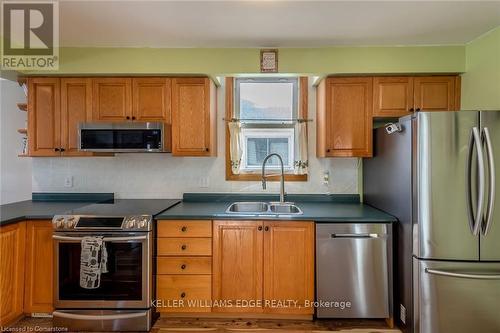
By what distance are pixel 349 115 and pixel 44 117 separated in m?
2.82

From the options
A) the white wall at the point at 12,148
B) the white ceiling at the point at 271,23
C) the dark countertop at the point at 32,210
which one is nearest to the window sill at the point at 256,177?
the white ceiling at the point at 271,23

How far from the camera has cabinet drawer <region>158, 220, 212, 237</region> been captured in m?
2.38

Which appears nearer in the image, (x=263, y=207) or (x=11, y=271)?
(x=11, y=271)

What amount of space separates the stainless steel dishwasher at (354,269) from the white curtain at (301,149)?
849 millimetres

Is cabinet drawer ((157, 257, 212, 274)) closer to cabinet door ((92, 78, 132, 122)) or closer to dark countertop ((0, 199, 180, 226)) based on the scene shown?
dark countertop ((0, 199, 180, 226))

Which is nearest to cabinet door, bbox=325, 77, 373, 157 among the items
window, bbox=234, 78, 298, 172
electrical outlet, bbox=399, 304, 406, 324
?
window, bbox=234, 78, 298, 172

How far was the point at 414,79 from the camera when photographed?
2.66 m

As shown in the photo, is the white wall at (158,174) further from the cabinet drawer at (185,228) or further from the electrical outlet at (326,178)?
the cabinet drawer at (185,228)

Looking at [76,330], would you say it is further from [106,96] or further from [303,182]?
[303,182]

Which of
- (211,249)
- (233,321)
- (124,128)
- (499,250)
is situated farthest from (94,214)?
(499,250)

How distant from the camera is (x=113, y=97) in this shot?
8.95 ft

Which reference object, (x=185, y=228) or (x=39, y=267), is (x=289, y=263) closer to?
(x=185, y=228)

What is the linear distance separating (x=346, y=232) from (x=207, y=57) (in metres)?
1.92

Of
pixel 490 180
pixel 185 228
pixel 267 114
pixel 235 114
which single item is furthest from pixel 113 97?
pixel 490 180
